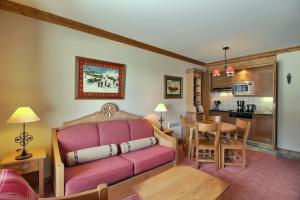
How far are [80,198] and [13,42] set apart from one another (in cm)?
229

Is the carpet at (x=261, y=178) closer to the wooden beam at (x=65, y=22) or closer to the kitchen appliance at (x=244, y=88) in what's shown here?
the kitchen appliance at (x=244, y=88)

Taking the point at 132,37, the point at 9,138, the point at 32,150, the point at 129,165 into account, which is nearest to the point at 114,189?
the point at 129,165

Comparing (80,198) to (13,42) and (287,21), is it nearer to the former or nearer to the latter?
(13,42)

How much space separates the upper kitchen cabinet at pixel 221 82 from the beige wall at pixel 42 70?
335 cm

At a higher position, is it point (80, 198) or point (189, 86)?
point (189, 86)

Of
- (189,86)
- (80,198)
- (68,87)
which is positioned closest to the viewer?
(80,198)

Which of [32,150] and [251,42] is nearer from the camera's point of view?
[32,150]

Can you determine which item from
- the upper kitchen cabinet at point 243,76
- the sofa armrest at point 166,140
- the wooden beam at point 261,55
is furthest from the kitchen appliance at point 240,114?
the sofa armrest at point 166,140

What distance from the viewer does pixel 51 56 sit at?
7.61ft

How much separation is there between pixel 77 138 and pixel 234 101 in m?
4.72

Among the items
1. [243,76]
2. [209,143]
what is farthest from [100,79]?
[243,76]

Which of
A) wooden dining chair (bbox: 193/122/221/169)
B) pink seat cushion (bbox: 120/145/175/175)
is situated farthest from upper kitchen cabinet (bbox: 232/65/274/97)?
pink seat cushion (bbox: 120/145/175/175)

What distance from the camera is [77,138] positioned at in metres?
2.30

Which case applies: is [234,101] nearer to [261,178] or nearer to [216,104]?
[216,104]
